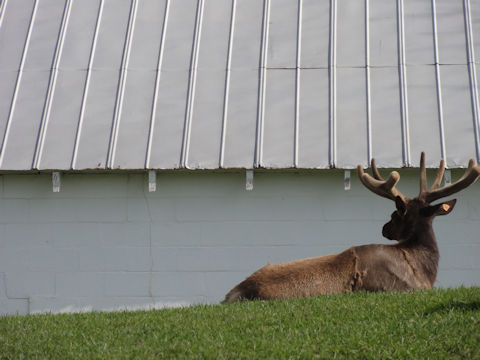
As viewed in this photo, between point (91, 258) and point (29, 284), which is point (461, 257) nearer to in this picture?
point (91, 258)

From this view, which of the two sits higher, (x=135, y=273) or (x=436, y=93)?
(x=436, y=93)

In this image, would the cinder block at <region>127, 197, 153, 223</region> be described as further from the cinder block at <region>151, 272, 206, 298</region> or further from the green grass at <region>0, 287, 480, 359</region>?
the green grass at <region>0, 287, 480, 359</region>

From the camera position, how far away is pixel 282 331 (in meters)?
5.56

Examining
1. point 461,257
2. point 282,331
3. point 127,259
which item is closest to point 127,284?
point 127,259

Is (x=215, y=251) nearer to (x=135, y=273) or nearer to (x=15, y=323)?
(x=135, y=273)

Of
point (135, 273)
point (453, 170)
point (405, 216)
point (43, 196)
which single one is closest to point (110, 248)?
point (135, 273)

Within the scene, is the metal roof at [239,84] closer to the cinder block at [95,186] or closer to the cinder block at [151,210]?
the cinder block at [95,186]

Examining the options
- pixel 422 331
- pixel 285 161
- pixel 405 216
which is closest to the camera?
pixel 422 331

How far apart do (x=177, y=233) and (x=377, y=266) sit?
3.14 metres

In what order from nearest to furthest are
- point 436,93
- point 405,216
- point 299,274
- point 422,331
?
point 422,331 → point 299,274 → point 405,216 → point 436,93

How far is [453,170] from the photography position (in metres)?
9.01

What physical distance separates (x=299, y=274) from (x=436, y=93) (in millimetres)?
4108

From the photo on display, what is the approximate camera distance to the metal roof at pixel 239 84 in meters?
9.21

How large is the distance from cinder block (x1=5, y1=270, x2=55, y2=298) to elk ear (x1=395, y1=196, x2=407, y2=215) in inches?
182
